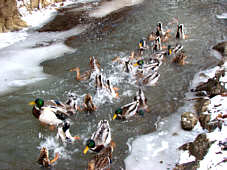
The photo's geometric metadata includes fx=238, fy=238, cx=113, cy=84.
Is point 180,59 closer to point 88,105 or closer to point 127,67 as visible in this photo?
point 127,67

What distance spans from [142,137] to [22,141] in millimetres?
2644

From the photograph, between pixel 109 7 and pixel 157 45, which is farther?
pixel 109 7

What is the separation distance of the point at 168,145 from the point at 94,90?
2927 millimetres

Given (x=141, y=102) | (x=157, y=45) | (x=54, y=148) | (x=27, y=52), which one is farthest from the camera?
(x=27, y=52)

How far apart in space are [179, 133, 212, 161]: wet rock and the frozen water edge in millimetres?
87

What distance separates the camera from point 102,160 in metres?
4.39

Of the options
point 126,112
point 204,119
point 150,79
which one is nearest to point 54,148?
point 126,112

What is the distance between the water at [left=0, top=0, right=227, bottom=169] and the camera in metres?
5.02

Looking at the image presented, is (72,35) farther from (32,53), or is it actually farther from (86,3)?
(86,3)

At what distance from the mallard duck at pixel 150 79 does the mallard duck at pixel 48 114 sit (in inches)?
106

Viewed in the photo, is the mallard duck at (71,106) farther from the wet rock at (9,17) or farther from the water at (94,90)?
the wet rock at (9,17)

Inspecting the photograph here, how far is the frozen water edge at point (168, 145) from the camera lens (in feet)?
13.8

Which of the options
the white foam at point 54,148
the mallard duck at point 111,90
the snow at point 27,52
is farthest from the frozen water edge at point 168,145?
the snow at point 27,52

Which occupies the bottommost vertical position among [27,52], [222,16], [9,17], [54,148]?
[54,148]
